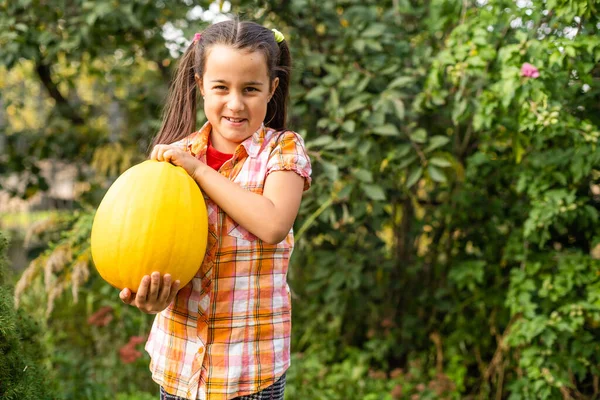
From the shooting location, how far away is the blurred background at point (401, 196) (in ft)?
8.38

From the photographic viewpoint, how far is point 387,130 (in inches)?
111

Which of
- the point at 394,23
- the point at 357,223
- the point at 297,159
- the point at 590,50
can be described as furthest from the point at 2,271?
the point at 394,23

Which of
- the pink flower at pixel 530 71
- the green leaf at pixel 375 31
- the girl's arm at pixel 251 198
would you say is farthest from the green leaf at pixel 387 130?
the girl's arm at pixel 251 198

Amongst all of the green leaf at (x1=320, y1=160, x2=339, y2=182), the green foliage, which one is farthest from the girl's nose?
the green leaf at (x1=320, y1=160, x2=339, y2=182)

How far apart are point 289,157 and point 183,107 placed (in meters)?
0.40

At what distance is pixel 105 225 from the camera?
4.96ft

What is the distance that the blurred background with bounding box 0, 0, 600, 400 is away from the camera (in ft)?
8.38

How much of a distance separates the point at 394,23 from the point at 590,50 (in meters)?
1.30

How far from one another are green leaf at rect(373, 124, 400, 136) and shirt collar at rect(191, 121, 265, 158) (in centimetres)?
116

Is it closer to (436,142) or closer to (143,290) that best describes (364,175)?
(436,142)

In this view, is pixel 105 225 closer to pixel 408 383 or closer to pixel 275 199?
pixel 275 199

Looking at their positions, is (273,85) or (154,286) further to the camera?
(273,85)

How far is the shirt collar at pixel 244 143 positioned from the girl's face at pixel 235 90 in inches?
0.7

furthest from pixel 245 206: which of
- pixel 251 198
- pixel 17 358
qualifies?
pixel 17 358
